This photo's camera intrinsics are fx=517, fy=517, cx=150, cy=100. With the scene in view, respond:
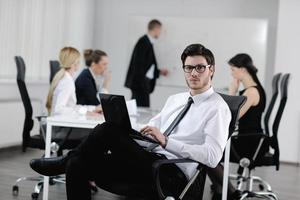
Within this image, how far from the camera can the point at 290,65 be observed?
6.66m

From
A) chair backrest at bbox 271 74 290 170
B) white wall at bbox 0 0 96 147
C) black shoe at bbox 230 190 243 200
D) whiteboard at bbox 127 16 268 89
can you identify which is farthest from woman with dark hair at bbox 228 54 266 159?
white wall at bbox 0 0 96 147

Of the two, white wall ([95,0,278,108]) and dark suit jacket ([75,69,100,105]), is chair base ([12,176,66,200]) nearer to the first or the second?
dark suit jacket ([75,69,100,105])

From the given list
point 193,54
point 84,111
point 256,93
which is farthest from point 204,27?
point 193,54

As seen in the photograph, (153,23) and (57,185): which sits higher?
(153,23)

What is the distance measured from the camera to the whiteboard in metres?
6.98

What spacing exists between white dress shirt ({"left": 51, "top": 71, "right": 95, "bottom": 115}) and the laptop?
1338mm

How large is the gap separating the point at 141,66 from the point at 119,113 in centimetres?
443

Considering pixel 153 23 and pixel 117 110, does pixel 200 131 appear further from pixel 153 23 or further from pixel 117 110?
pixel 153 23

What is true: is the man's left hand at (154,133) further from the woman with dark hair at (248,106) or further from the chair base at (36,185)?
the chair base at (36,185)

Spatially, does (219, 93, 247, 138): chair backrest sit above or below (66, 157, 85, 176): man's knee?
above

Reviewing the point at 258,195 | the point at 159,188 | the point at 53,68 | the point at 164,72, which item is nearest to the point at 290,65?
the point at 164,72

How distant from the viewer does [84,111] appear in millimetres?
3980

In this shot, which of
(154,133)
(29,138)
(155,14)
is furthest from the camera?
(155,14)

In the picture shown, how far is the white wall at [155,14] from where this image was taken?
718 cm
